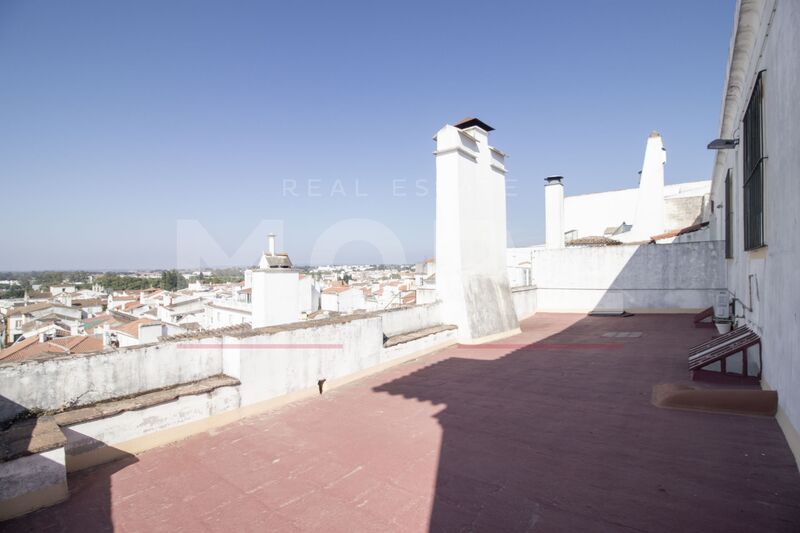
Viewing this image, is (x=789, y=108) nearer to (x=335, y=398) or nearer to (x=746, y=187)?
(x=746, y=187)

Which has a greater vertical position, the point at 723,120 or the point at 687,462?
the point at 723,120

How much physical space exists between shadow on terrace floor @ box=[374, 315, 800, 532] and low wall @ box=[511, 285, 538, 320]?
7676 millimetres

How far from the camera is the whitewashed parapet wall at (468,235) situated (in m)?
9.80

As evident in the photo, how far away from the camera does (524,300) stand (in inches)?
597

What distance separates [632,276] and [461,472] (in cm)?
1467

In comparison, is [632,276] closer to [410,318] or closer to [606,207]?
[410,318]

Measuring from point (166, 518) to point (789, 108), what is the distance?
6104 mm

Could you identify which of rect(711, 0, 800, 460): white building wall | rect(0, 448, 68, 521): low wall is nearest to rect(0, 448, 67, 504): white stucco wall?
rect(0, 448, 68, 521): low wall

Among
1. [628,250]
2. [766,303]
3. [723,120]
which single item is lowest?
[766,303]

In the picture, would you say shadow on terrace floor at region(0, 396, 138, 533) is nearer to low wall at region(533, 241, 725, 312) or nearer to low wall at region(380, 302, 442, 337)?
low wall at region(380, 302, 442, 337)

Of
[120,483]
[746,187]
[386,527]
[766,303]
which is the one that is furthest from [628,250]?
[120,483]

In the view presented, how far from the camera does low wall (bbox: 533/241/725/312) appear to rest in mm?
14086

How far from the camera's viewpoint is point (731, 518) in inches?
105

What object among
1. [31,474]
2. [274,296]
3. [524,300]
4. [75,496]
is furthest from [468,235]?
[31,474]
